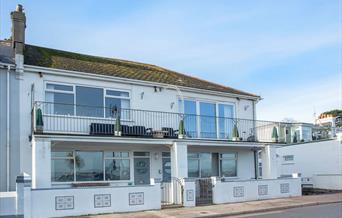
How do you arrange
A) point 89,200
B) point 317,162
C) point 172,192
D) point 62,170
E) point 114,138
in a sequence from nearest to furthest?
point 89,200 → point 114,138 → point 62,170 → point 172,192 → point 317,162

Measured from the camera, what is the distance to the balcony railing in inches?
760

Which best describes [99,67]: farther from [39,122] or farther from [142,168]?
[39,122]

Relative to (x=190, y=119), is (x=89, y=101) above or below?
above

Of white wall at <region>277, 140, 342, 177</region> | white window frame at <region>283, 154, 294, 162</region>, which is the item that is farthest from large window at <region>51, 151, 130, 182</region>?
white window frame at <region>283, 154, 294, 162</region>

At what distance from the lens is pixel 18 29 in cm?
2016

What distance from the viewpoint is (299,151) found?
35.2 meters

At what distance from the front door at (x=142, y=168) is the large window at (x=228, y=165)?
512 cm

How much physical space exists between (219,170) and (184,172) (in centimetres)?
466

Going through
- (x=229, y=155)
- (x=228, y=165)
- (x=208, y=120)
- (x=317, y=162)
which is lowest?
(x=317, y=162)

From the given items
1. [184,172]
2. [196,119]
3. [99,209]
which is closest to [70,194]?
[99,209]

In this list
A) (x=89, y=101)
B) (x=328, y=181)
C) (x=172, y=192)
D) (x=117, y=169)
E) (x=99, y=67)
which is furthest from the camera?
(x=328, y=181)

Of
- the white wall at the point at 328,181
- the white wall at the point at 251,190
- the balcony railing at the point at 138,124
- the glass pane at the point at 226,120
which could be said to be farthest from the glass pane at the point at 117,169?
the white wall at the point at 328,181

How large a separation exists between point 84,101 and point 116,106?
1.64 metres

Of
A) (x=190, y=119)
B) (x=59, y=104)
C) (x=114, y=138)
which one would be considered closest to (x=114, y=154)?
(x=114, y=138)
